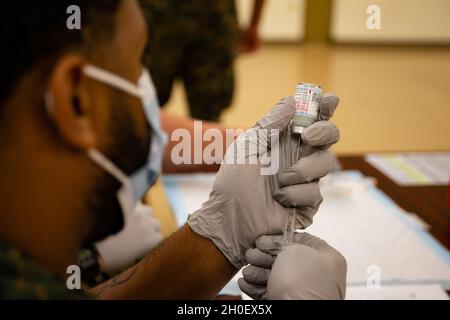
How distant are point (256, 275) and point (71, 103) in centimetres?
40

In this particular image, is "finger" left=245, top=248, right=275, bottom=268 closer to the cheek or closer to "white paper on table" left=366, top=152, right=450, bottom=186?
the cheek

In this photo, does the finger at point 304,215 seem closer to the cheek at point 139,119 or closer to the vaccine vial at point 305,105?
the vaccine vial at point 305,105

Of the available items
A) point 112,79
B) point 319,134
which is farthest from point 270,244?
point 112,79

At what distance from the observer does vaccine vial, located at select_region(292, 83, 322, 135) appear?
761 millimetres

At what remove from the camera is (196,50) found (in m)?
1.68

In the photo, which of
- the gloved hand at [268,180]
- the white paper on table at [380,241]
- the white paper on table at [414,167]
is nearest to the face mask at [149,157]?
the gloved hand at [268,180]

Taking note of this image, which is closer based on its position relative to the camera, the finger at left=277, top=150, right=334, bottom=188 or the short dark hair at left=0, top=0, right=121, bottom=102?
the short dark hair at left=0, top=0, right=121, bottom=102

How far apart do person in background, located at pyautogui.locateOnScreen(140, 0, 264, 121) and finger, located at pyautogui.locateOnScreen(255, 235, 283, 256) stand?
84 centimetres

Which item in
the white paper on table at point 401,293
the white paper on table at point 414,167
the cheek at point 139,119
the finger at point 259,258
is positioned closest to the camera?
the cheek at point 139,119

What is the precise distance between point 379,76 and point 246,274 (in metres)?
1.17

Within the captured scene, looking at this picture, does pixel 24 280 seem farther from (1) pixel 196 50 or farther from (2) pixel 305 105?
(1) pixel 196 50

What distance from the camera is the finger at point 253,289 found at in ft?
2.72

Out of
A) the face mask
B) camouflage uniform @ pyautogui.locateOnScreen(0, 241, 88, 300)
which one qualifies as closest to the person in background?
the face mask

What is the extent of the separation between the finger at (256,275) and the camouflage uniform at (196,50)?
0.82 metres
